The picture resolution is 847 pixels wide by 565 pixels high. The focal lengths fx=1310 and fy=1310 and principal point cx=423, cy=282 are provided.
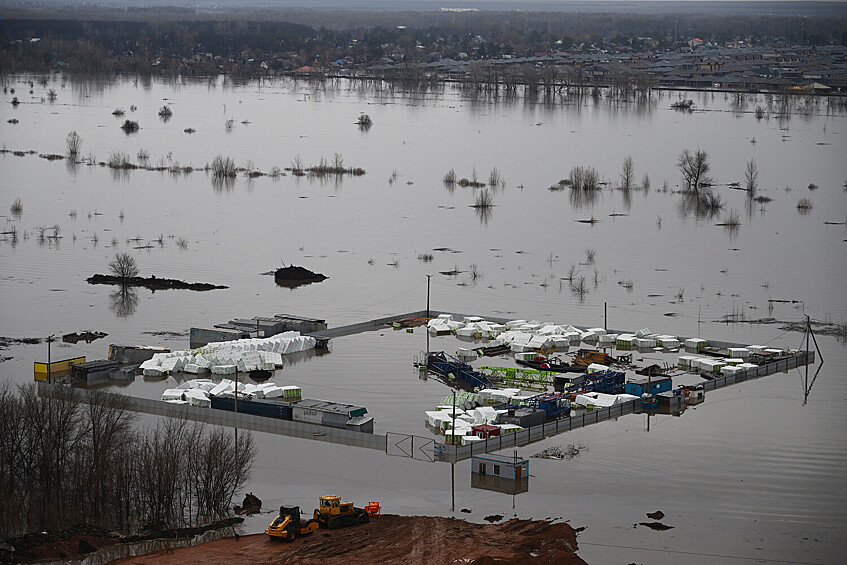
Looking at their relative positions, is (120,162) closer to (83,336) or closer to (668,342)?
(83,336)

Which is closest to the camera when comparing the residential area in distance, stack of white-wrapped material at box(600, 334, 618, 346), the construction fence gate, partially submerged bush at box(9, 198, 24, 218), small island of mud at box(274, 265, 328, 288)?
the construction fence gate

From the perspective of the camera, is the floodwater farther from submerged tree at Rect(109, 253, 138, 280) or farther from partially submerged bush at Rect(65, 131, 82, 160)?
partially submerged bush at Rect(65, 131, 82, 160)

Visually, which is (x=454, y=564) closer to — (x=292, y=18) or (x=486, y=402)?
(x=486, y=402)

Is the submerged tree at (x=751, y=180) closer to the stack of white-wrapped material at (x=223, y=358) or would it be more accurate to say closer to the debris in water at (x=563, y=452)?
the stack of white-wrapped material at (x=223, y=358)

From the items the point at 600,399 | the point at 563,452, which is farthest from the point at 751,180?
the point at 563,452

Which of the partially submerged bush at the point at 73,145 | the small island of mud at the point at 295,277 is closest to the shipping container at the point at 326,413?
the small island of mud at the point at 295,277

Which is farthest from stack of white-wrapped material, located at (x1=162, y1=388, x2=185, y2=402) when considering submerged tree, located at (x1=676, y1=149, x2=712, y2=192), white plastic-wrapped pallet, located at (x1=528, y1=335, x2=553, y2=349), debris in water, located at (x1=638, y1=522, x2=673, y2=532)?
submerged tree, located at (x1=676, y1=149, x2=712, y2=192)


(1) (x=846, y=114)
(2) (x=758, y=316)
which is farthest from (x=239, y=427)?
(1) (x=846, y=114)
